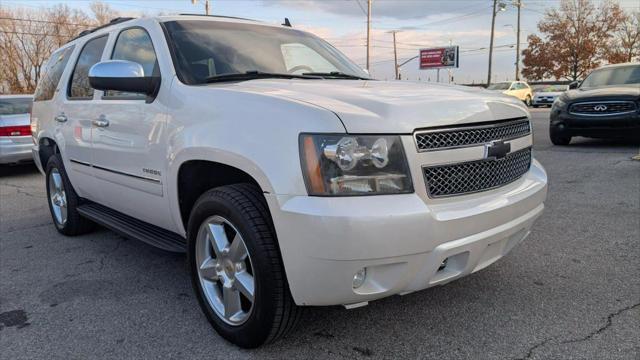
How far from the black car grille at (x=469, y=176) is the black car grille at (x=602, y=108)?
7.68 meters

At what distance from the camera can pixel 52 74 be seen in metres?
5.25

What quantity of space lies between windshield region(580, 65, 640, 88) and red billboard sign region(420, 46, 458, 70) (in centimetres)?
5299

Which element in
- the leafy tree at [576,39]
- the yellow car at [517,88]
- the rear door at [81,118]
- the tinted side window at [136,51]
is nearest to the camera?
the tinted side window at [136,51]

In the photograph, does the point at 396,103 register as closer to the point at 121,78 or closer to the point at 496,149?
the point at 496,149

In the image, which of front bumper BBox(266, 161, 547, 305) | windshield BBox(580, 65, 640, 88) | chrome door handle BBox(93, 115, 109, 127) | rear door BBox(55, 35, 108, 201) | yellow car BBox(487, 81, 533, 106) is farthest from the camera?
yellow car BBox(487, 81, 533, 106)

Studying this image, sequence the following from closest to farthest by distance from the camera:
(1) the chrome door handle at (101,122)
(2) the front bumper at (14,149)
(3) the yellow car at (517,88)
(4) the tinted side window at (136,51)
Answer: (4) the tinted side window at (136,51) → (1) the chrome door handle at (101,122) → (2) the front bumper at (14,149) → (3) the yellow car at (517,88)

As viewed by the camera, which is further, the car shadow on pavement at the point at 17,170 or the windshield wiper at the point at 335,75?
the car shadow on pavement at the point at 17,170

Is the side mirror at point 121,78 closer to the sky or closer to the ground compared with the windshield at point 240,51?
closer to the ground

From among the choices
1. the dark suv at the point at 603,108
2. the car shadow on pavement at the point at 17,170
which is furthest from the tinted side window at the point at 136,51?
the dark suv at the point at 603,108

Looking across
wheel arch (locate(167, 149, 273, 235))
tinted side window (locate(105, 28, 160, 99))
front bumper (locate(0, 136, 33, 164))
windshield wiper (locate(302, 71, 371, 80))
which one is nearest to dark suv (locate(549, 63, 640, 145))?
windshield wiper (locate(302, 71, 371, 80))

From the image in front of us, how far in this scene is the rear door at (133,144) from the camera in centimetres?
314

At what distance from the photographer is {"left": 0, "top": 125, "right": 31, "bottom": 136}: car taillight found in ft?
28.3

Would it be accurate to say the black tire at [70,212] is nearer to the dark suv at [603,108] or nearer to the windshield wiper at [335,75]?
the windshield wiper at [335,75]

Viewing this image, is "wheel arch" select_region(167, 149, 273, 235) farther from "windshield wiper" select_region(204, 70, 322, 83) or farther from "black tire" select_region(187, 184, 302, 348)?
"windshield wiper" select_region(204, 70, 322, 83)
